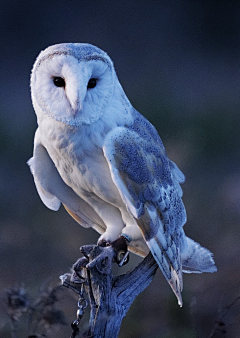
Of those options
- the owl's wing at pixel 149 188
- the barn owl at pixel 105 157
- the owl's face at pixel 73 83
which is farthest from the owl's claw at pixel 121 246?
the owl's face at pixel 73 83

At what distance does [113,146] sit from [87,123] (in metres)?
0.09

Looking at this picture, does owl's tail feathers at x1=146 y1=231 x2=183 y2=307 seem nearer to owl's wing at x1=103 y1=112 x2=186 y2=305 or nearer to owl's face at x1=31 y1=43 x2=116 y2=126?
owl's wing at x1=103 y1=112 x2=186 y2=305

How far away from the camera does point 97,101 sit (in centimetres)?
129

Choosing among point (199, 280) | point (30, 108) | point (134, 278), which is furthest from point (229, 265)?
point (134, 278)

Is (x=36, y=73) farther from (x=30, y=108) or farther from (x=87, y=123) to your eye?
(x=30, y=108)

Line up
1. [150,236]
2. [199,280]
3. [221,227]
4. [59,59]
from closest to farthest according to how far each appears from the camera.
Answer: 1. [59,59]
2. [150,236]
3. [199,280]
4. [221,227]

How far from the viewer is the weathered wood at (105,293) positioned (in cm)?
121

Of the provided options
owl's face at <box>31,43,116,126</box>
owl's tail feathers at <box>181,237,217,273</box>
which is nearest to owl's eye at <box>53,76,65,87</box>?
owl's face at <box>31,43,116,126</box>

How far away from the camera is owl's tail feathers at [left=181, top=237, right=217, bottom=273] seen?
5.13ft

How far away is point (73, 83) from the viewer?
3.92 ft

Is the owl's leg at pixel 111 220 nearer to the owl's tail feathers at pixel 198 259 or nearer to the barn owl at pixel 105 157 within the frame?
the barn owl at pixel 105 157

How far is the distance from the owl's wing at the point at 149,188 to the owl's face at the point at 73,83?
101 millimetres

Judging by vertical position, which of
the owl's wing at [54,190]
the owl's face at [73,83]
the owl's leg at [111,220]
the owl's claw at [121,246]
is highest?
the owl's face at [73,83]

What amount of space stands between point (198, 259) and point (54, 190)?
476 millimetres
